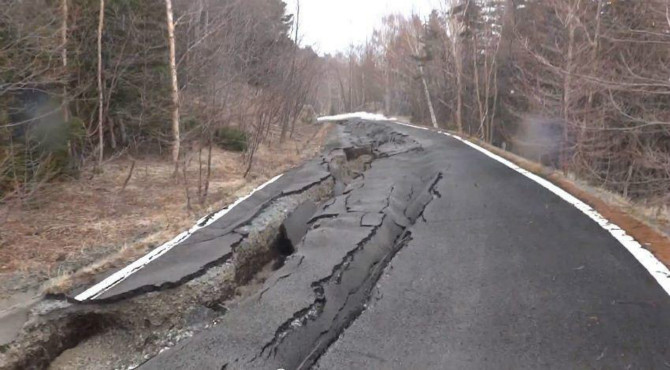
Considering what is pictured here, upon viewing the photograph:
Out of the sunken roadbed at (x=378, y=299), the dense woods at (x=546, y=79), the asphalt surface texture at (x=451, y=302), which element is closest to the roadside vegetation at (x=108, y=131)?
the sunken roadbed at (x=378, y=299)

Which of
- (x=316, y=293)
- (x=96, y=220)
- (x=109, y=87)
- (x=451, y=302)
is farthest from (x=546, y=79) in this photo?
(x=316, y=293)

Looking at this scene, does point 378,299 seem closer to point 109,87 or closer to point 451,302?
point 451,302

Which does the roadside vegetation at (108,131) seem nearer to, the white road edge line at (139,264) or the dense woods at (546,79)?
the white road edge line at (139,264)

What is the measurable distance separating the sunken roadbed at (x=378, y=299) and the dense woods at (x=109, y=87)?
3311mm

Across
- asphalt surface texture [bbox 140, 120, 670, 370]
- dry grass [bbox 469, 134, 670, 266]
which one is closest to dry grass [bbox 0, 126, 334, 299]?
asphalt surface texture [bbox 140, 120, 670, 370]

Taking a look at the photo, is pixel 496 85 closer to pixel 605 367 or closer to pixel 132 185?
pixel 132 185

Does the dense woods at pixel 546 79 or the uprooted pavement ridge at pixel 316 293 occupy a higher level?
the dense woods at pixel 546 79

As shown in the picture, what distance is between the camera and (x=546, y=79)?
19.7 metres

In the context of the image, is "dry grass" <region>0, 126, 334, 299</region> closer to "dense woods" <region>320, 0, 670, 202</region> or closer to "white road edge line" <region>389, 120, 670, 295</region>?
"white road edge line" <region>389, 120, 670, 295</region>

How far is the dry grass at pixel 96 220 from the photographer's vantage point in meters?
5.45

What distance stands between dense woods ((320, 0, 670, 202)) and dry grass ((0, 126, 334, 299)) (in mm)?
7733

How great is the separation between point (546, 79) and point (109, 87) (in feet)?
56.1

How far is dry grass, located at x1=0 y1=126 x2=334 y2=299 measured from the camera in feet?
17.9

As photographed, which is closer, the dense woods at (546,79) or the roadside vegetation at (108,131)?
the roadside vegetation at (108,131)
